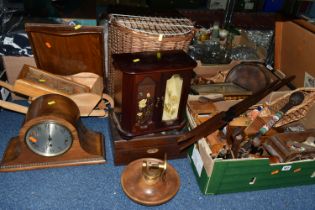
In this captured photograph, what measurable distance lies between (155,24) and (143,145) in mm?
573

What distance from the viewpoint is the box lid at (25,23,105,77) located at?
1445 millimetres

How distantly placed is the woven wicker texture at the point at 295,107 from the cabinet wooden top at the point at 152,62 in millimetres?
567

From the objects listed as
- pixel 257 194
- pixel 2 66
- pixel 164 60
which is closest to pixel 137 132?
pixel 164 60

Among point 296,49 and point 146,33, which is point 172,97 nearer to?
point 146,33

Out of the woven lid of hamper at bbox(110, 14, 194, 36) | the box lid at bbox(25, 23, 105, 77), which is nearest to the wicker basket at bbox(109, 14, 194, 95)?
the woven lid of hamper at bbox(110, 14, 194, 36)

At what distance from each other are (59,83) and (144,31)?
558 mm

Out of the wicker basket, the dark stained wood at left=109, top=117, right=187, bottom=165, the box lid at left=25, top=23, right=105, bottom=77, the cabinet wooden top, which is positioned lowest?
the dark stained wood at left=109, top=117, right=187, bottom=165

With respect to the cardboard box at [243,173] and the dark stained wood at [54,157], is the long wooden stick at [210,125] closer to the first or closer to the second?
the cardboard box at [243,173]

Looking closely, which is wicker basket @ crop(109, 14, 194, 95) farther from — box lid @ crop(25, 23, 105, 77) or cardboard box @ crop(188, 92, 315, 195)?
cardboard box @ crop(188, 92, 315, 195)

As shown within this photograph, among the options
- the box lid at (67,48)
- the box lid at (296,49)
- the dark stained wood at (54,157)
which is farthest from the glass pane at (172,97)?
the box lid at (296,49)

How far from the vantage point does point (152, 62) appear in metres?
1.18

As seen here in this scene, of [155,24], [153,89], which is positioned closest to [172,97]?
[153,89]

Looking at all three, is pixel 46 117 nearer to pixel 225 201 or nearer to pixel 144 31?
pixel 144 31

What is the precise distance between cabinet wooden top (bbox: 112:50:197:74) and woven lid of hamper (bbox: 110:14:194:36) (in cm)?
11
